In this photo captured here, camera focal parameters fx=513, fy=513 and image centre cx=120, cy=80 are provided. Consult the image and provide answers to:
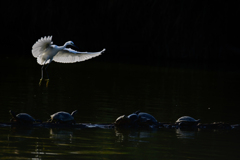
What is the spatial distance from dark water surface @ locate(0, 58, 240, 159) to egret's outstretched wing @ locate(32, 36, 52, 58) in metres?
1.46

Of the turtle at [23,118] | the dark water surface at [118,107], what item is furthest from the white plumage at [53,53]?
the turtle at [23,118]

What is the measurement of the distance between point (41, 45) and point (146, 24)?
916 inches

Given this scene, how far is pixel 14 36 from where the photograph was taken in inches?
1583

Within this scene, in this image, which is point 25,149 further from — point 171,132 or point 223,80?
point 223,80

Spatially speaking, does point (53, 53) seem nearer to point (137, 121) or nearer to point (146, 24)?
point (137, 121)

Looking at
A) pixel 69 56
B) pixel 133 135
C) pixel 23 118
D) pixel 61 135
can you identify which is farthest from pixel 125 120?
pixel 69 56

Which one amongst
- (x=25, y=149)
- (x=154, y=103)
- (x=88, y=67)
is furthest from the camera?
(x=88, y=67)

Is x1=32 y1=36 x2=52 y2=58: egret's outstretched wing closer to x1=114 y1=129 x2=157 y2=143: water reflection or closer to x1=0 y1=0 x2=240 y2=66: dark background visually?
x1=114 y1=129 x2=157 y2=143: water reflection

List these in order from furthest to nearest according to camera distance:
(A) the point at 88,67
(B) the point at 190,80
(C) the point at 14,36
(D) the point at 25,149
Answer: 1. (C) the point at 14,36
2. (A) the point at 88,67
3. (B) the point at 190,80
4. (D) the point at 25,149

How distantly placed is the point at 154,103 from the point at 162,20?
777 inches

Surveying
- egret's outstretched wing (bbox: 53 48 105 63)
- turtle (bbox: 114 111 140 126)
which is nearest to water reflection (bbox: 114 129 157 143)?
turtle (bbox: 114 111 140 126)

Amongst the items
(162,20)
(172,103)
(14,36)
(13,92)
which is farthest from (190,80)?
(14,36)

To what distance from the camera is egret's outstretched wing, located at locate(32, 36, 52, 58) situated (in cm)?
1184

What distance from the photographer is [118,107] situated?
13.8 meters
